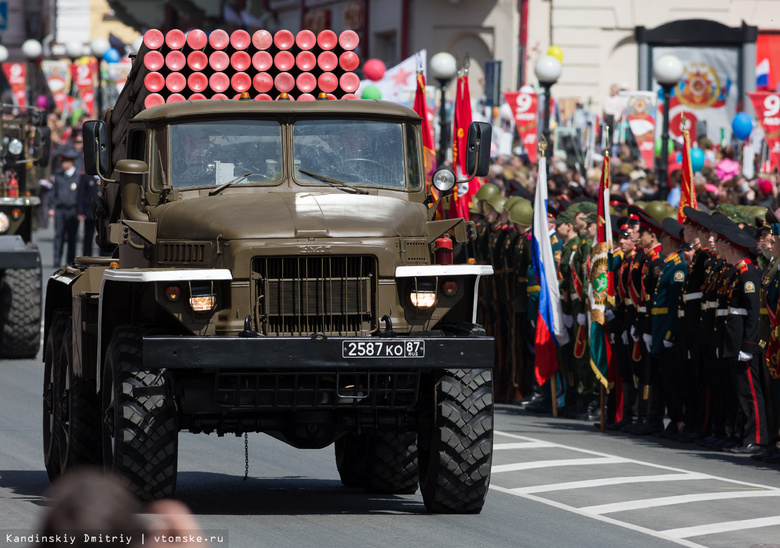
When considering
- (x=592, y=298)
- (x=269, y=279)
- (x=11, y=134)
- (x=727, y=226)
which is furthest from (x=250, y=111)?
(x=11, y=134)

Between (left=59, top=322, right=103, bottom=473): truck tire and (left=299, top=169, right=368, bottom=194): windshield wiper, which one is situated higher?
(left=299, top=169, right=368, bottom=194): windshield wiper

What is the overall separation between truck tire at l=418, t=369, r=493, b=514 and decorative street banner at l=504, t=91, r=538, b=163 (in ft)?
64.1

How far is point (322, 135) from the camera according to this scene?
10.8m

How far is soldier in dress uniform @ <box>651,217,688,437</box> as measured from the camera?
48.6 ft


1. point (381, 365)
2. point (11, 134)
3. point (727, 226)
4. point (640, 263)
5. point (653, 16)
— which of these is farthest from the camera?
point (653, 16)

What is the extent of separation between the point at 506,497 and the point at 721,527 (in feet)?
5.36

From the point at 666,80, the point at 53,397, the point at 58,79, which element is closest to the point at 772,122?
the point at 666,80

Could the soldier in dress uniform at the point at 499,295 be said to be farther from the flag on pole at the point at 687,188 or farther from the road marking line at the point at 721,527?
the road marking line at the point at 721,527

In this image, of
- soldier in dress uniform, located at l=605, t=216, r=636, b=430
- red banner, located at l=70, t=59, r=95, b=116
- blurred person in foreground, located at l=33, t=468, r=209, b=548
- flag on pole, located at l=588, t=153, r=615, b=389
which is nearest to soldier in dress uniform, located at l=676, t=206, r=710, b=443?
soldier in dress uniform, located at l=605, t=216, r=636, b=430

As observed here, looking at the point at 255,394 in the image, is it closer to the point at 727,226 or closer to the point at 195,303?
the point at 195,303

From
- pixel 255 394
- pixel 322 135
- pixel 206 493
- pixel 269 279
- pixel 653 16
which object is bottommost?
pixel 206 493

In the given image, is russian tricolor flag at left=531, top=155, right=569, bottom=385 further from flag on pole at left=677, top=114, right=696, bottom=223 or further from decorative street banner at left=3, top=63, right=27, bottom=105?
decorative street banner at left=3, top=63, right=27, bottom=105

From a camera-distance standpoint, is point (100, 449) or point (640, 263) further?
point (640, 263)

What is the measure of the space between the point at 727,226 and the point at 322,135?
4.42 meters
